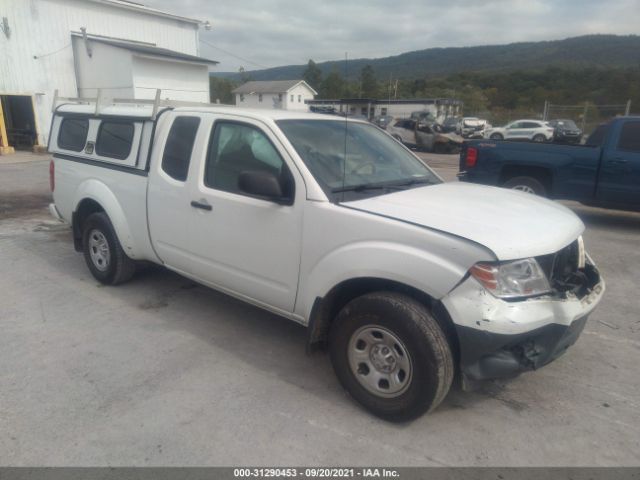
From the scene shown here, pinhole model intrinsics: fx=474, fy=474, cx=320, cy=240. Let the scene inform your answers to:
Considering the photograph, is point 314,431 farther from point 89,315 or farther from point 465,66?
point 465,66

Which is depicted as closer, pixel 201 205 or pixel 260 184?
pixel 260 184

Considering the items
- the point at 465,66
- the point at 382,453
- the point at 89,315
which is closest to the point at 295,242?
the point at 382,453

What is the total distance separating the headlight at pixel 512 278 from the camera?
98.3 inches

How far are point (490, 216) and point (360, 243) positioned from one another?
0.81 metres

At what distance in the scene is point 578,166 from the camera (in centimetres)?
775

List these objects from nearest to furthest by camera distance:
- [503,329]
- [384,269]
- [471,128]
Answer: [503,329], [384,269], [471,128]

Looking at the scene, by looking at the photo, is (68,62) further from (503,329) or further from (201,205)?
(503,329)

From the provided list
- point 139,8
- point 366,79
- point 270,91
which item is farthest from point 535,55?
point 366,79

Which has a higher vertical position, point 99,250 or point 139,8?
point 139,8

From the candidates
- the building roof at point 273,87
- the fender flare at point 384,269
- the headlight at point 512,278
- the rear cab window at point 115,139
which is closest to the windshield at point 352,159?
the fender flare at point 384,269

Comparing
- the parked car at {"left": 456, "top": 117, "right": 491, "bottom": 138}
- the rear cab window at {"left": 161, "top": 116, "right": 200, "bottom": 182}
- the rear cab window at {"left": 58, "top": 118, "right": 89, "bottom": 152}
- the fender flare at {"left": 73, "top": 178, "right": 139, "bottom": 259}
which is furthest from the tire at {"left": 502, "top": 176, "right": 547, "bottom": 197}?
the parked car at {"left": 456, "top": 117, "right": 491, "bottom": 138}

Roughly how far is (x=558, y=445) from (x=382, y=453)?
1019 mm

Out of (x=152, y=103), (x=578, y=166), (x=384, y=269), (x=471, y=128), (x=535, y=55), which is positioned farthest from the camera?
(x=535, y=55)

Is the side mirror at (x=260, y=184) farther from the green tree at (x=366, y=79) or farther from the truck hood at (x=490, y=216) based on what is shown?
the green tree at (x=366, y=79)
